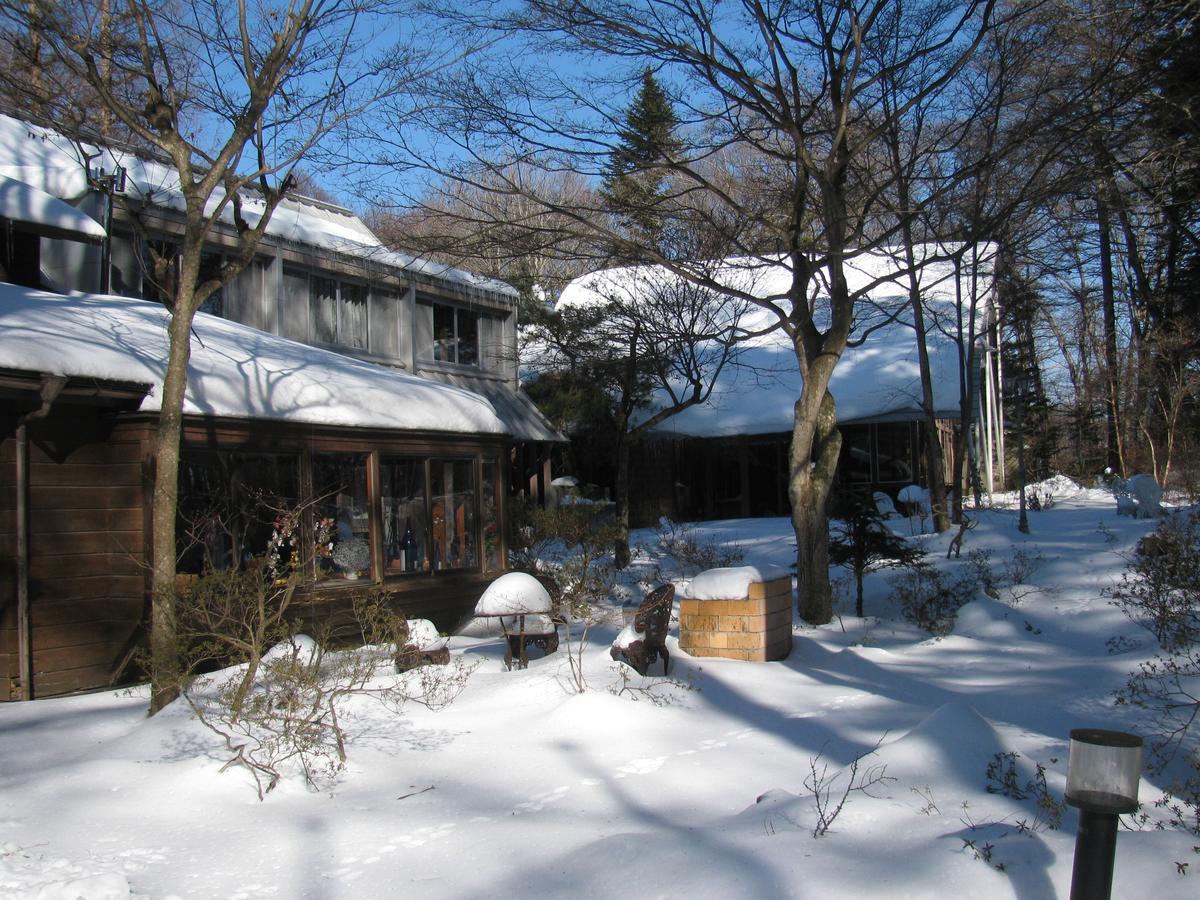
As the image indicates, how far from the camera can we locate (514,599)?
8539 millimetres

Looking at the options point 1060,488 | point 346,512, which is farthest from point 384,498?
point 1060,488

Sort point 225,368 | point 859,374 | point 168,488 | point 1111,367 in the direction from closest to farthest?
1. point 168,488
2. point 225,368
3. point 859,374
4. point 1111,367

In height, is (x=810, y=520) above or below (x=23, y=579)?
above

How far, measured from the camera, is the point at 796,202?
10117 millimetres

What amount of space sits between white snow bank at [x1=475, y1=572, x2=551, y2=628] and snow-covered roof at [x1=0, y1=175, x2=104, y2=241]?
554 centimetres

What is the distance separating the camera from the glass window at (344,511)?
10.6 m

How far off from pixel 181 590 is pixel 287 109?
13.1 ft

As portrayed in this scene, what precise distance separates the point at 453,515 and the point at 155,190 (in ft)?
16.4

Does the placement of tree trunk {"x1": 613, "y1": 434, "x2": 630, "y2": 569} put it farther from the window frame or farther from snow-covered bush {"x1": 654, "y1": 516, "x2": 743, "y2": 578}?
the window frame

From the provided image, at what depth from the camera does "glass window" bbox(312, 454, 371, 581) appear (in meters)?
10.6

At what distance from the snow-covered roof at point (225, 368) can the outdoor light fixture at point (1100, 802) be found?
7.41 meters

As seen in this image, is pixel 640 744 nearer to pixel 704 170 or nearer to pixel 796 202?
pixel 796 202

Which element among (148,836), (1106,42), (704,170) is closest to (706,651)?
(148,836)

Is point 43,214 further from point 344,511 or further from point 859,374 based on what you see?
point 859,374
